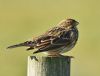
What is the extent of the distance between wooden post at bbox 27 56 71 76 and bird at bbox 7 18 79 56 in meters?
1.00

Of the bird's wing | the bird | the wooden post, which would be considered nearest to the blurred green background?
the bird

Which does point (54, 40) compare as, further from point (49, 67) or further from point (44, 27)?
point (44, 27)

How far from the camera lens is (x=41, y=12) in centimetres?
1691

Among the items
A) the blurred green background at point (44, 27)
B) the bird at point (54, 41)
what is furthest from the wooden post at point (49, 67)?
the blurred green background at point (44, 27)

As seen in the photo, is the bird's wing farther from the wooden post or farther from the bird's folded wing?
the wooden post

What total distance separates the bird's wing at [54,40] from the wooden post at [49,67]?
1026mm

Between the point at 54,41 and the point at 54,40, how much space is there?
0.03m

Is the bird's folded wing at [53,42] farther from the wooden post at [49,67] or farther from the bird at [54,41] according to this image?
the wooden post at [49,67]

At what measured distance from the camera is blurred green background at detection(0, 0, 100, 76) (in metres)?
13.2

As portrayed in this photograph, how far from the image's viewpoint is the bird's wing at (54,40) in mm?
8414

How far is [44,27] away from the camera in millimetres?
15648

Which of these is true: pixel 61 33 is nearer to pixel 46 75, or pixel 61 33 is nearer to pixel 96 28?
pixel 46 75

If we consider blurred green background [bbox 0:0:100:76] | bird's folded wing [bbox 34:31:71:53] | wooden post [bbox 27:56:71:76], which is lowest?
wooden post [bbox 27:56:71:76]

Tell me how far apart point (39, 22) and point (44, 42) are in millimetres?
7538
